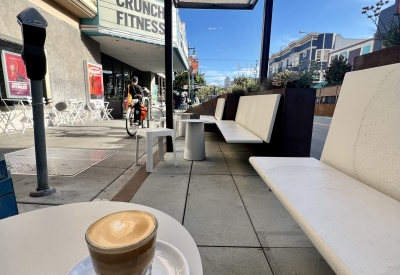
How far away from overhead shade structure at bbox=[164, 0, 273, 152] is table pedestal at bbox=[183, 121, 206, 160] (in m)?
0.65

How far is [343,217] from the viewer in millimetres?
1025

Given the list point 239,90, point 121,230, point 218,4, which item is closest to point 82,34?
point 218,4

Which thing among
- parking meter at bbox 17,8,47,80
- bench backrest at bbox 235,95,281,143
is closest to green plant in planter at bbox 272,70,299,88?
bench backrest at bbox 235,95,281,143

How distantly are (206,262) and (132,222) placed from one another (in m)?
1.22

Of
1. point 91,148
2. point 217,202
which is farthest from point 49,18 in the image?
point 217,202

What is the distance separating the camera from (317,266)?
5.06 ft

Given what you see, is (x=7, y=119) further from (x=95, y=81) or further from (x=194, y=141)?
(x=95, y=81)

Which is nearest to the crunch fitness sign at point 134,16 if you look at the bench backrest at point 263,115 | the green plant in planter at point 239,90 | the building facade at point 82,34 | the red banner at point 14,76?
the building facade at point 82,34

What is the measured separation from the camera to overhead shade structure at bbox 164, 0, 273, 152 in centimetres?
438

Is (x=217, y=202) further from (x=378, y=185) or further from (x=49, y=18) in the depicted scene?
(x=49, y=18)

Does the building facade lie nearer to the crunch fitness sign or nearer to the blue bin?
the crunch fitness sign

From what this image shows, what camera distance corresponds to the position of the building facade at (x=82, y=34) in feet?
23.2

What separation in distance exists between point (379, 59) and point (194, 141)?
2874 millimetres

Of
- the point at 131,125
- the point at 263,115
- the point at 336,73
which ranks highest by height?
the point at 336,73
